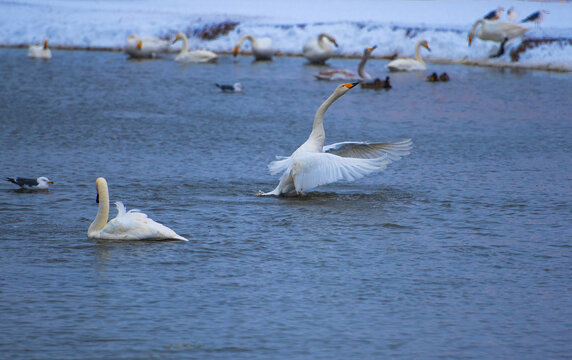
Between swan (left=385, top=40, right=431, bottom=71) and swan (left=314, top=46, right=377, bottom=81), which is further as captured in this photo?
swan (left=385, top=40, right=431, bottom=71)

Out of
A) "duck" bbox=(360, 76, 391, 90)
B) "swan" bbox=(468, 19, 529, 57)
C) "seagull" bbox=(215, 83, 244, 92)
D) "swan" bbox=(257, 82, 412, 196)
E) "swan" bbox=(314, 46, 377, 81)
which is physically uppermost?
"swan" bbox=(468, 19, 529, 57)

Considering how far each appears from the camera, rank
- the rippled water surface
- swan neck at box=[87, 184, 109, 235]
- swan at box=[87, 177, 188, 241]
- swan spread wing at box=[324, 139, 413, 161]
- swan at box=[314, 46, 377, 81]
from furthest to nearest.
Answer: swan at box=[314, 46, 377, 81], swan spread wing at box=[324, 139, 413, 161], swan neck at box=[87, 184, 109, 235], swan at box=[87, 177, 188, 241], the rippled water surface

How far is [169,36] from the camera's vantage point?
126 feet

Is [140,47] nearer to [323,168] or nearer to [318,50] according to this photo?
[318,50]

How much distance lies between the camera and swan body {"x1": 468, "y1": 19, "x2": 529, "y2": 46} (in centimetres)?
2892

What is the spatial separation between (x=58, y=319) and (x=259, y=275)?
1.72 meters

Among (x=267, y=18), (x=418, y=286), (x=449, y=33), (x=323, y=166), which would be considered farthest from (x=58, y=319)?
(x=267, y=18)

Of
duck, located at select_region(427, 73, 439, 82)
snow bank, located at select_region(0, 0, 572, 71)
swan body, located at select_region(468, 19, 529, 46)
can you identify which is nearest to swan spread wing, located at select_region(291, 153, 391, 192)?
duck, located at select_region(427, 73, 439, 82)

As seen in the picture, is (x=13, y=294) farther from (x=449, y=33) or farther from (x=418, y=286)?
(x=449, y=33)

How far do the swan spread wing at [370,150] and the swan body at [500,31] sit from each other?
1888 centimetres

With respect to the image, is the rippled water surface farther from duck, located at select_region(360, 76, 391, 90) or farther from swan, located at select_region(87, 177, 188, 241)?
duck, located at select_region(360, 76, 391, 90)

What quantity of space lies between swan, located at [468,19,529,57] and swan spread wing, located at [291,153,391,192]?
788 inches

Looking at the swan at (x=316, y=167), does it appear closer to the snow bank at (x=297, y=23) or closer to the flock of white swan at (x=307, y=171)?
the flock of white swan at (x=307, y=171)

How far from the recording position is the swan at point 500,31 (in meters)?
28.9
